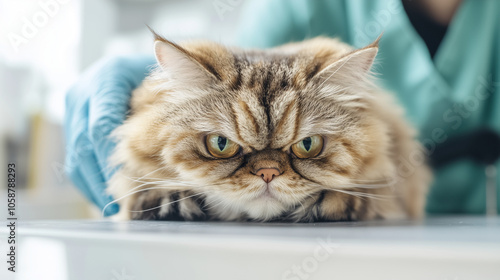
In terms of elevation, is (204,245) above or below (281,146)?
below

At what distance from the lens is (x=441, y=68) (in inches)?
55.2

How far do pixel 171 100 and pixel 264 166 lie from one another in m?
0.30

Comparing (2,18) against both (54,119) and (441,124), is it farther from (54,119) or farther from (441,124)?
(441,124)

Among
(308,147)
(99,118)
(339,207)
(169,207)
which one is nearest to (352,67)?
(308,147)

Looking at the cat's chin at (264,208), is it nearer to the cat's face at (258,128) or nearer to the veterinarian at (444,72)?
the cat's face at (258,128)

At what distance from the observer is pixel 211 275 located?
0.47 metres

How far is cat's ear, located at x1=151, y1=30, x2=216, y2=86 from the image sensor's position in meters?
0.82

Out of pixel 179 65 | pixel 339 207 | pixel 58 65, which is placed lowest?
pixel 339 207

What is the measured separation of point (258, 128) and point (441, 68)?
93cm

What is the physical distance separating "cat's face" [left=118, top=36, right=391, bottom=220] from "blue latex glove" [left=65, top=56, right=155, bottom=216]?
0.34ft

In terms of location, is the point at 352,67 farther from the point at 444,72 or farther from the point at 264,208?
the point at 444,72

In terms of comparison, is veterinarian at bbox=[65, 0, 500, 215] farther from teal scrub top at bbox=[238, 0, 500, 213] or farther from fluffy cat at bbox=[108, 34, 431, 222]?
fluffy cat at bbox=[108, 34, 431, 222]

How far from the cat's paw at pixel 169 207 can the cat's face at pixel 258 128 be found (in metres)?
0.03

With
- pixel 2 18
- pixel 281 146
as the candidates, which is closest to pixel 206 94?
pixel 281 146
